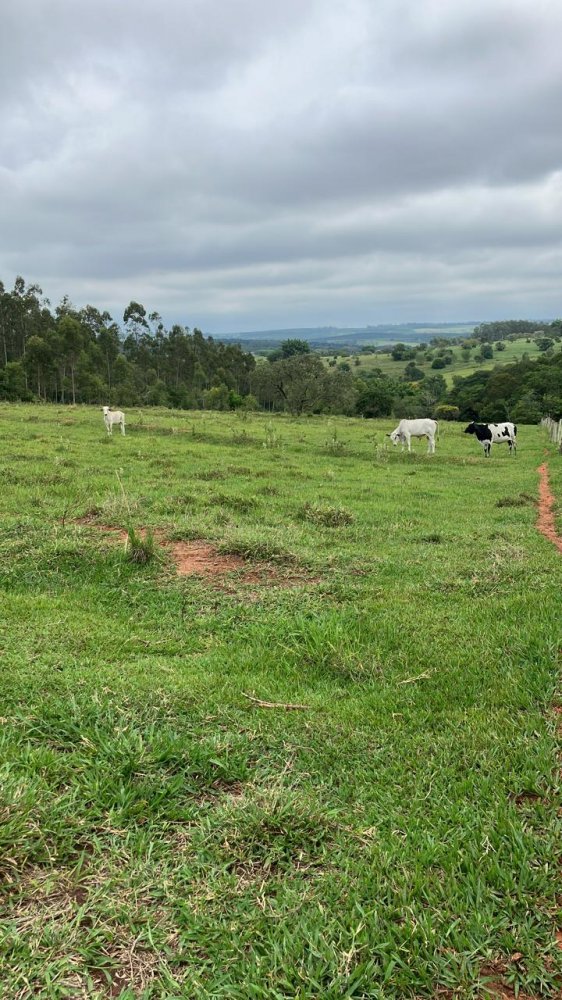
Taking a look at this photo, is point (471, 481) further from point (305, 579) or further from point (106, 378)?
point (106, 378)

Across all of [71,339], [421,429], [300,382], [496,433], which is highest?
[71,339]

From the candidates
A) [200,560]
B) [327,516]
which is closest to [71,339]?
[327,516]

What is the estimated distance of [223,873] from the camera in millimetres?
2535

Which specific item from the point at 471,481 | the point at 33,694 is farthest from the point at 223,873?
the point at 471,481

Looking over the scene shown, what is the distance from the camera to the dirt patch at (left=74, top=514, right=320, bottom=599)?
6.69 metres

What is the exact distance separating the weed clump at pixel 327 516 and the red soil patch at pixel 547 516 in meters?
3.36

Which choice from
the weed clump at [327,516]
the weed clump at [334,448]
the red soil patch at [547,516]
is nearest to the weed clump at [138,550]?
the weed clump at [327,516]

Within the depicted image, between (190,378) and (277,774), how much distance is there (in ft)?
260

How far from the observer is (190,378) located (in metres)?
79.0

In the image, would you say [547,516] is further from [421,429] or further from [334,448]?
[421,429]

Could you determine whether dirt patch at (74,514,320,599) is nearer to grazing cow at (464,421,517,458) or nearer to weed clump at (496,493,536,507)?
weed clump at (496,493,536,507)

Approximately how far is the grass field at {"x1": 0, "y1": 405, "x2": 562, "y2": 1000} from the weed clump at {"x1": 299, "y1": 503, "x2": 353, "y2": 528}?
2.19 m

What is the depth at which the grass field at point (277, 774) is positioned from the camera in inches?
85.9

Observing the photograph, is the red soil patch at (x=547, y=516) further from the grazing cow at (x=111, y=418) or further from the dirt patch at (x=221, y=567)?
the grazing cow at (x=111, y=418)
